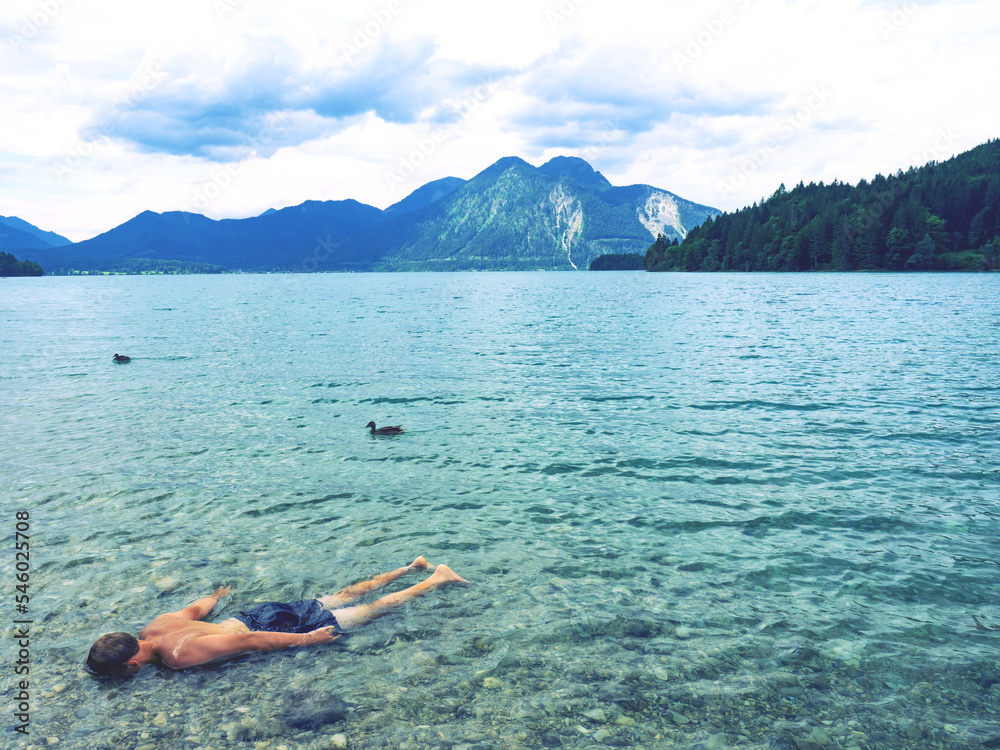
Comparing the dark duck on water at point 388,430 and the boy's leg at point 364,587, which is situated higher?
the dark duck on water at point 388,430

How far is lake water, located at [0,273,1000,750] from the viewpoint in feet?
25.0

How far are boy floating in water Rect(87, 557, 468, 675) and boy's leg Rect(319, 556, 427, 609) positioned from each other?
2 cm

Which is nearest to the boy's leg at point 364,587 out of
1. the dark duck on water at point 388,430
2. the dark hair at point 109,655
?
the dark hair at point 109,655

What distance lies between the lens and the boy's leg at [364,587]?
1034 centimetres

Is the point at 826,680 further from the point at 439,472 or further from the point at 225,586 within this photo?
the point at 439,472

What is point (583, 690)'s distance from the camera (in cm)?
802

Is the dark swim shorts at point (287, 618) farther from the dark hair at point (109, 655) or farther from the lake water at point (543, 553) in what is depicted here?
the dark hair at point (109, 655)

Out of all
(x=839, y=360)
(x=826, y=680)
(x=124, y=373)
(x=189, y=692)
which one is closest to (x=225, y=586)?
(x=189, y=692)

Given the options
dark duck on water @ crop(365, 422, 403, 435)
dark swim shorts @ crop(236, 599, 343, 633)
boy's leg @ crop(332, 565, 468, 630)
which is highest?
dark duck on water @ crop(365, 422, 403, 435)

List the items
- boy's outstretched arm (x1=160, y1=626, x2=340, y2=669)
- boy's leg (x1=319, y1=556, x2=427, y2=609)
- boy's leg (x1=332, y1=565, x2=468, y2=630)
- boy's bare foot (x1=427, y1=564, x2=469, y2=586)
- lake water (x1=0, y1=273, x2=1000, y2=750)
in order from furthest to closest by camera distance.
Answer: boy's bare foot (x1=427, y1=564, x2=469, y2=586) < boy's leg (x1=319, y1=556, x2=427, y2=609) < boy's leg (x1=332, y1=565, x2=468, y2=630) < boy's outstretched arm (x1=160, y1=626, x2=340, y2=669) < lake water (x1=0, y1=273, x2=1000, y2=750)

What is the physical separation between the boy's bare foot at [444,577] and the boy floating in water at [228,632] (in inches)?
23.9

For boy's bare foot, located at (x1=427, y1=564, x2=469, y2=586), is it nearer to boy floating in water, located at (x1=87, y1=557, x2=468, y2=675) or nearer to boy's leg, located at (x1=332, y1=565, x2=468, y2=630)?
boy's leg, located at (x1=332, y1=565, x2=468, y2=630)

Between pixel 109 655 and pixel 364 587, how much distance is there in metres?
3.97

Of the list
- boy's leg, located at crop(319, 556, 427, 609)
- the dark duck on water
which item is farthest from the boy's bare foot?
the dark duck on water
